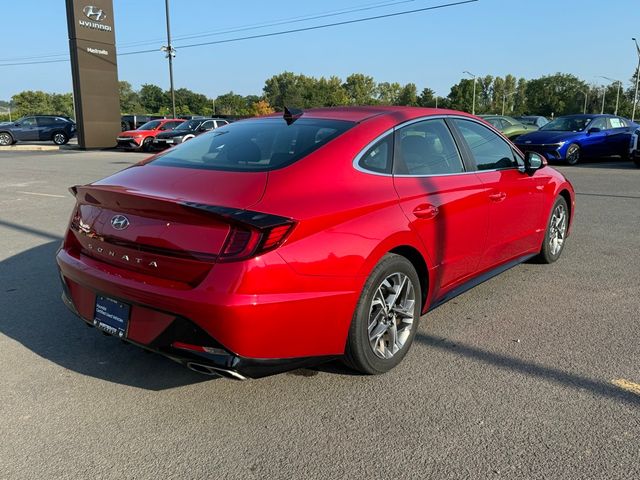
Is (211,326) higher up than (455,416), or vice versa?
(211,326)

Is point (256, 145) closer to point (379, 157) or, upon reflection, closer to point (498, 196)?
point (379, 157)

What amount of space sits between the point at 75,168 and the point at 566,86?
111m

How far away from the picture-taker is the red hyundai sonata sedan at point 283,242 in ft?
8.45

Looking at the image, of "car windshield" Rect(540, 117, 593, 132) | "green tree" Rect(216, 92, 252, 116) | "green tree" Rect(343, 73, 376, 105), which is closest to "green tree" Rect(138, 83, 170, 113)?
"green tree" Rect(216, 92, 252, 116)

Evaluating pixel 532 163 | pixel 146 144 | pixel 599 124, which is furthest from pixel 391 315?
pixel 146 144

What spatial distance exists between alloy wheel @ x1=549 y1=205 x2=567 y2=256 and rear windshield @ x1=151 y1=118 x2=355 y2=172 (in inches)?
120

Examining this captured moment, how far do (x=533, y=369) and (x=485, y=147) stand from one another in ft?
6.23

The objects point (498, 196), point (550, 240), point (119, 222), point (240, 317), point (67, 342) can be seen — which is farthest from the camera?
point (550, 240)

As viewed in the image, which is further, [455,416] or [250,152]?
[250,152]

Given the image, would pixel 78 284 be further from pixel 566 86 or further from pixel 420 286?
pixel 566 86

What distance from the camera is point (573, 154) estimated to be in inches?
659

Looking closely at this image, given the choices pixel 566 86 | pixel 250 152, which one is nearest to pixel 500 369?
pixel 250 152

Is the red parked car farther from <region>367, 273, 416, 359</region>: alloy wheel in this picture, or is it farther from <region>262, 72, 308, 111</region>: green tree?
<region>262, 72, 308, 111</region>: green tree

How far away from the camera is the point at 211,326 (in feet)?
8.39
